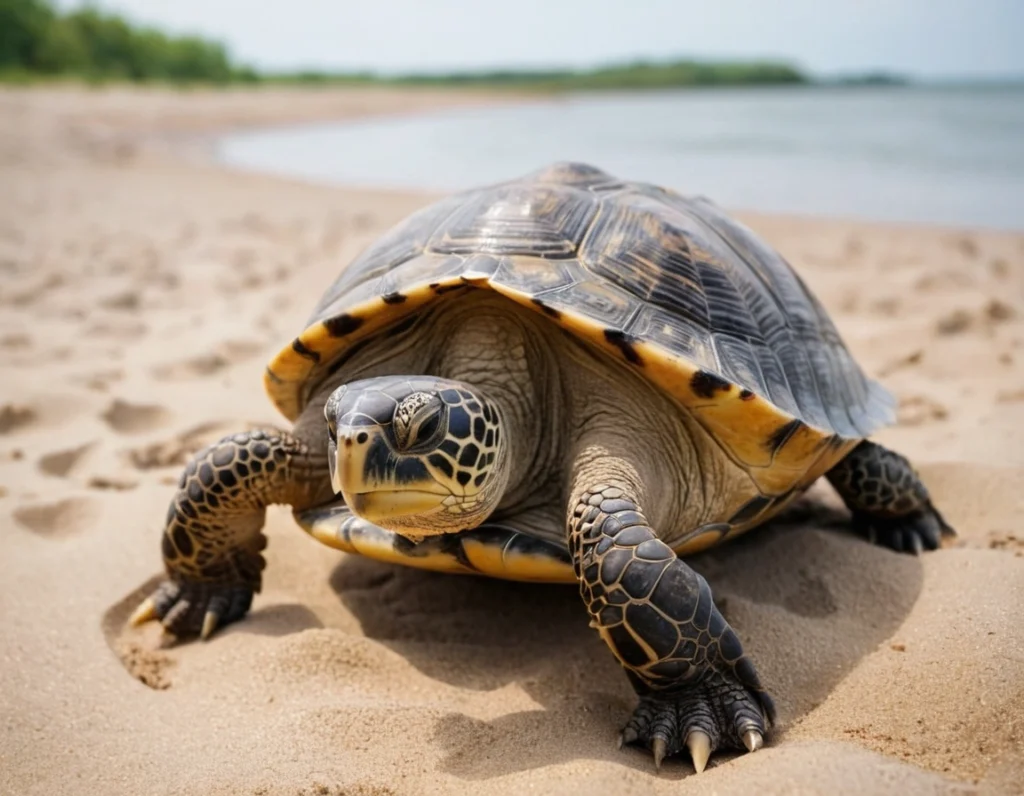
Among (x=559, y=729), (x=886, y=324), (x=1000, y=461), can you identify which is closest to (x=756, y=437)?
(x=559, y=729)

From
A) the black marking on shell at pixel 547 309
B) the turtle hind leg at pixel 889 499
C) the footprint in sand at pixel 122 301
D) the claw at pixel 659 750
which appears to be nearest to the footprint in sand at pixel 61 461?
the black marking on shell at pixel 547 309

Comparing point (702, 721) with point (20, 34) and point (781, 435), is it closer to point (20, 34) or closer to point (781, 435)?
Answer: point (781, 435)

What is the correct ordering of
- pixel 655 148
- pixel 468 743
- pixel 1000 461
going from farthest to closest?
pixel 655 148
pixel 1000 461
pixel 468 743

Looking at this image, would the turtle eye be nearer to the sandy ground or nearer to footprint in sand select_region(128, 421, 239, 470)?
the sandy ground

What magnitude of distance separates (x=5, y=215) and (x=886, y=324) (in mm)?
8693

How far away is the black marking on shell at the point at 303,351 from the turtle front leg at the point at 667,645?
1.22 metres

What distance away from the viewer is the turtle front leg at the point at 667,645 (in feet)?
6.47

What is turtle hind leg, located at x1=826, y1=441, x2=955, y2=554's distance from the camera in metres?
3.01

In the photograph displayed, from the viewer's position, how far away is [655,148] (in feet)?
60.6

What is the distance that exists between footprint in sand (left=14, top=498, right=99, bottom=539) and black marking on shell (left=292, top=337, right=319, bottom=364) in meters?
1.06

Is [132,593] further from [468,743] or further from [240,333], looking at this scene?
[240,333]

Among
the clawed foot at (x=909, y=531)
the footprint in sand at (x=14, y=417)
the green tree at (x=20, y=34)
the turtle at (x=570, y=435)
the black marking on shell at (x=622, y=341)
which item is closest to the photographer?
the turtle at (x=570, y=435)

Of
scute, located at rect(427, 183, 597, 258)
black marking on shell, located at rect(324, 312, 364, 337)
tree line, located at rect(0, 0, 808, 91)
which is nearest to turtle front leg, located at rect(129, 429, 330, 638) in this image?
black marking on shell, located at rect(324, 312, 364, 337)

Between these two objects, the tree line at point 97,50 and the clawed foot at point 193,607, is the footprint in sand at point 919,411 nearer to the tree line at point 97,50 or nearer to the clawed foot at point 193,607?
the clawed foot at point 193,607
